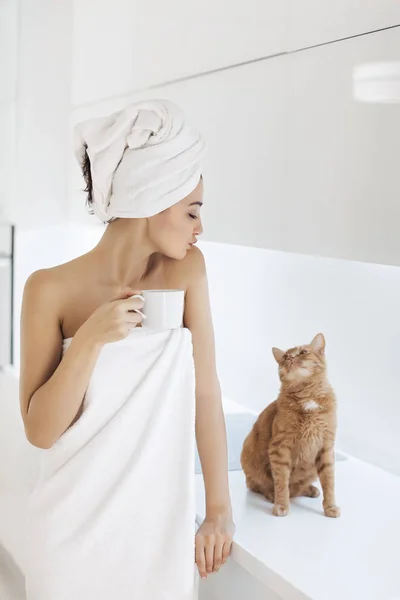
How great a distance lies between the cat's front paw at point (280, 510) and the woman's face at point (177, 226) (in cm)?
49

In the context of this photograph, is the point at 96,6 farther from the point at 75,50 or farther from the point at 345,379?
the point at 345,379

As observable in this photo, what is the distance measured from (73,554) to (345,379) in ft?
2.76

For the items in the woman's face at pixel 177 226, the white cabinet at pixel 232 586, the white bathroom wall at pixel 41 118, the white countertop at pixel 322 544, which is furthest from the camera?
the white bathroom wall at pixel 41 118

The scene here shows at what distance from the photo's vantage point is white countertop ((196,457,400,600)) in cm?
112

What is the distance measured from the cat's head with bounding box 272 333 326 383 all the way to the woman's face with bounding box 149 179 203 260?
285 mm

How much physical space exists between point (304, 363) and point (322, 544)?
32cm

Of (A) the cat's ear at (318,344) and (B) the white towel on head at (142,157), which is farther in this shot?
(A) the cat's ear at (318,344)

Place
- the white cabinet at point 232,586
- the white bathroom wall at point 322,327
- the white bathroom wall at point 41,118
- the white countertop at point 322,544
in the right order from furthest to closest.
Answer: the white bathroom wall at point 41,118
the white bathroom wall at point 322,327
the white cabinet at point 232,586
the white countertop at point 322,544

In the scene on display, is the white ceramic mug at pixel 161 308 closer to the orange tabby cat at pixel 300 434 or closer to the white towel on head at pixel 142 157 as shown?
the white towel on head at pixel 142 157

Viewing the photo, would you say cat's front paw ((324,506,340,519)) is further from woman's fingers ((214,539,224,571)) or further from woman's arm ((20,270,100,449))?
woman's arm ((20,270,100,449))

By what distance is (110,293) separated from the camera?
1361 millimetres

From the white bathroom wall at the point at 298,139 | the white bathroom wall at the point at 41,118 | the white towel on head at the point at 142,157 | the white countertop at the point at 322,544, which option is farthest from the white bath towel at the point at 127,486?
the white bathroom wall at the point at 41,118

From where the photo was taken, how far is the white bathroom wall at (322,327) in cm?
175

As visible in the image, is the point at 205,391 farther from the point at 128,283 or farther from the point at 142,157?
the point at 142,157
